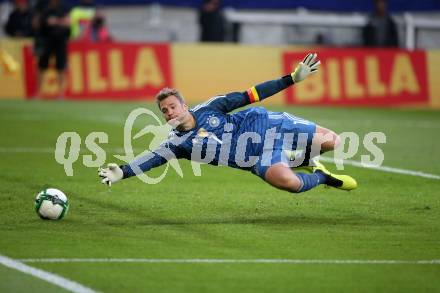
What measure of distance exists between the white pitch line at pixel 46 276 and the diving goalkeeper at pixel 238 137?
6.37ft

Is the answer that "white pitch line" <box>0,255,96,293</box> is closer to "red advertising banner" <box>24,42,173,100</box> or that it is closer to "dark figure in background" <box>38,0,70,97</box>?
"dark figure in background" <box>38,0,70,97</box>

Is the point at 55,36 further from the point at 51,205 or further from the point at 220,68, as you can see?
the point at 51,205

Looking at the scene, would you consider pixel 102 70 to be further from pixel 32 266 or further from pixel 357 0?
pixel 32 266

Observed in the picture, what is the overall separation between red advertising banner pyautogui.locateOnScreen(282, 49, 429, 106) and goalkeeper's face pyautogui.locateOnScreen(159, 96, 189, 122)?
15.3 m

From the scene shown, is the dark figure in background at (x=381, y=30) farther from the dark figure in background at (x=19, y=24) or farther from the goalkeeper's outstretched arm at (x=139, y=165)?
the goalkeeper's outstretched arm at (x=139, y=165)

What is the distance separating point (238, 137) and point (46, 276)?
309 centimetres

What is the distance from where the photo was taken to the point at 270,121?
991cm

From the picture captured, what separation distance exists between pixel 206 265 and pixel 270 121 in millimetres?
2634

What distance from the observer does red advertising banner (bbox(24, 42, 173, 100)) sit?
24.3m

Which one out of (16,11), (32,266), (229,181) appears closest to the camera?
(32,266)

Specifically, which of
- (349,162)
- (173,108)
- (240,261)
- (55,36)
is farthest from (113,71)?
(240,261)

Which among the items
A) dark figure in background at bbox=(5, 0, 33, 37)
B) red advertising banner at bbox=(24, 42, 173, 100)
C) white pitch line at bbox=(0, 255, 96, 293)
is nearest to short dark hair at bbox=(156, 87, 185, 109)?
white pitch line at bbox=(0, 255, 96, 293)

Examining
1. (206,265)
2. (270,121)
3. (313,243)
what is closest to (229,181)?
(270,121)

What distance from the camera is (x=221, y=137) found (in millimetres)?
9688
